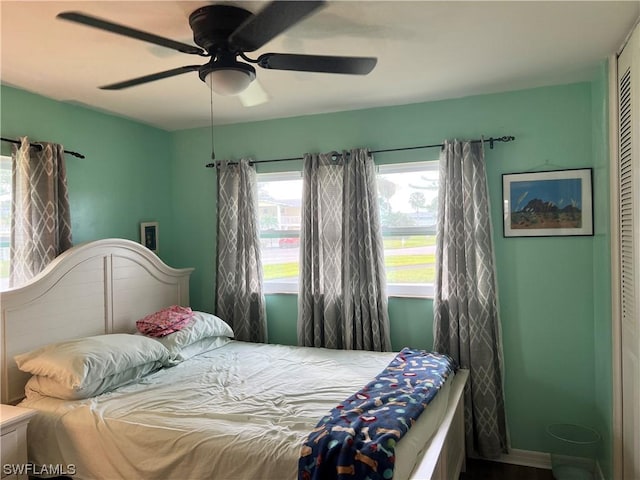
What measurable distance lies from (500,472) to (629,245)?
173 cm

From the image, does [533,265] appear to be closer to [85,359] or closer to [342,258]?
[342,258]

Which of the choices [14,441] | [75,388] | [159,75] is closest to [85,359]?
[75,388]

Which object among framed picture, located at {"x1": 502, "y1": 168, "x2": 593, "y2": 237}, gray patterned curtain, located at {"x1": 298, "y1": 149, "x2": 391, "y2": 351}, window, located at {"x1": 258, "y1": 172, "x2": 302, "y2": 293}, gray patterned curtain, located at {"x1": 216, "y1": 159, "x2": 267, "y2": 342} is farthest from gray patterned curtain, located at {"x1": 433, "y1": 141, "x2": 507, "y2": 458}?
gray patterned curtain, located at {"x1": 216, "y1": 159, "x2": 267, "y2": 342}

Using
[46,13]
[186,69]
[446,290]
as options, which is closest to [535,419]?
[446,290]

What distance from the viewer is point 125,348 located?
8.67ft

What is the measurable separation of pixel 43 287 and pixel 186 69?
5.40 ft

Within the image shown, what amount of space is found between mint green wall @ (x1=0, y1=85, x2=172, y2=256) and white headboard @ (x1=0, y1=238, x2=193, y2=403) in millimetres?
359

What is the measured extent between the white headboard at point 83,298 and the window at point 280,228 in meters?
0.77

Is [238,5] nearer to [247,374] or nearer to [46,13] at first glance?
[46,13]

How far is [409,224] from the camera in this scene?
344 centimetres

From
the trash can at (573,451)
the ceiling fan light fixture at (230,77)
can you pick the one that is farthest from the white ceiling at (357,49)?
the trash can at (573,451)

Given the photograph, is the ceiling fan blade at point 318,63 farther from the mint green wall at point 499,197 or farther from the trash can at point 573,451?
the trash can at point 573,451

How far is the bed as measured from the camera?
1947mm

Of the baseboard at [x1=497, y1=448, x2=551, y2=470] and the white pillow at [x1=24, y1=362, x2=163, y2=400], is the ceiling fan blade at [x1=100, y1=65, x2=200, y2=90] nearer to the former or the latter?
the white pillow at [x1=24, y1=362, x2=163, y2=400]
